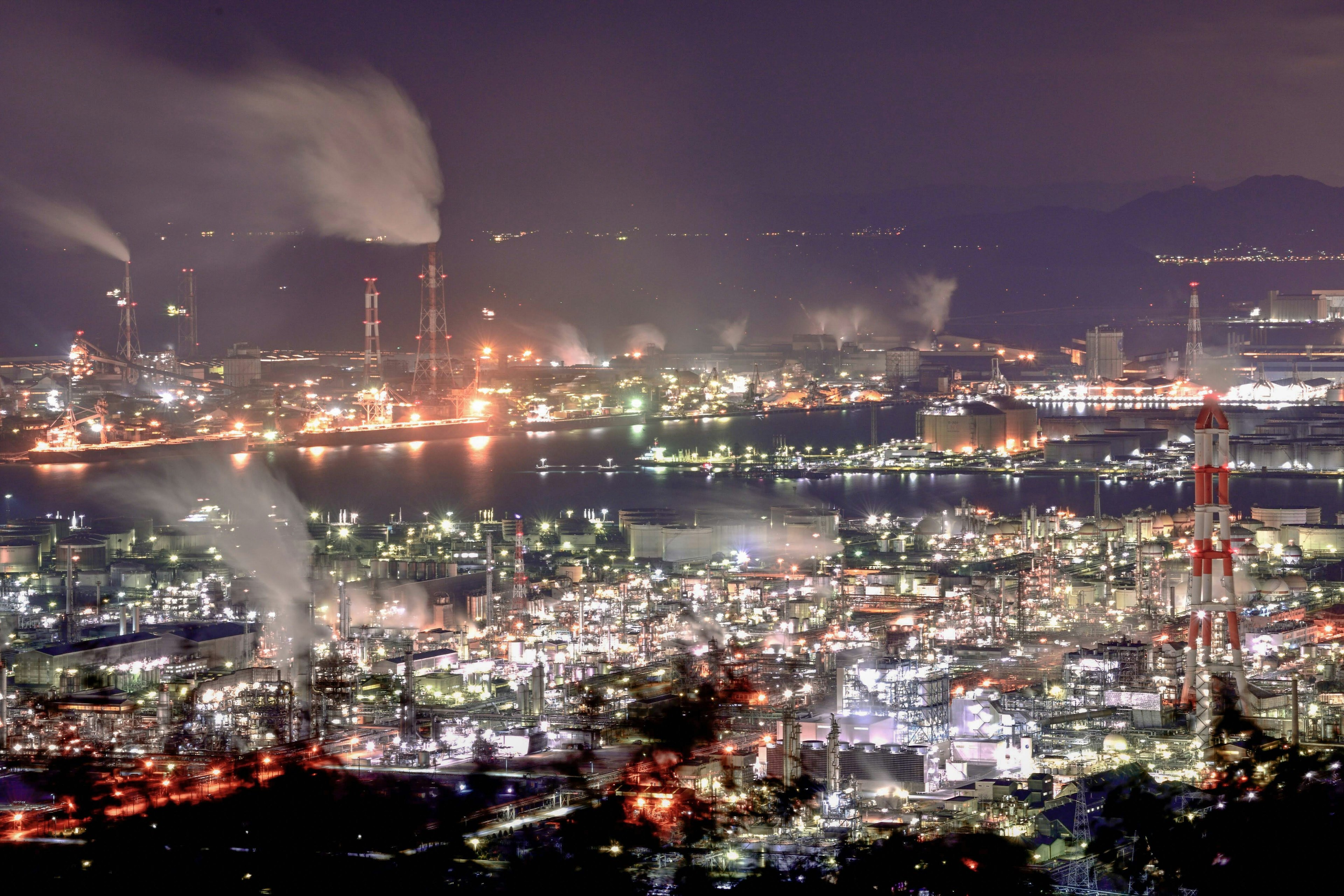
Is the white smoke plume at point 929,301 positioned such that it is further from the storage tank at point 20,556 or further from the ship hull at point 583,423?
the storage tank at point 20,556

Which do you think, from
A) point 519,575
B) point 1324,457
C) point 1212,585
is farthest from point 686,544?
point 1324,457

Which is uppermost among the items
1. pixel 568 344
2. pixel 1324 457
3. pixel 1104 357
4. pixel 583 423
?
pixel 568 344

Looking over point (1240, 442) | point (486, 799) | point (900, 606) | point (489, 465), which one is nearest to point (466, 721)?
point (486, 799)

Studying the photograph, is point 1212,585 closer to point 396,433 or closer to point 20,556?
point 20,556

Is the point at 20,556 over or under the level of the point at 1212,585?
under

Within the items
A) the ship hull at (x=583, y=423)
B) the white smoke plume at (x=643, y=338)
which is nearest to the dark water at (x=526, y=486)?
the ship hull at (x=583, y=423)

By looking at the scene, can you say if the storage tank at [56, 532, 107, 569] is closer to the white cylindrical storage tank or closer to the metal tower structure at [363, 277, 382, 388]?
the white cylindrical storage tank

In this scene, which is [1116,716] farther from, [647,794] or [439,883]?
[439,883]

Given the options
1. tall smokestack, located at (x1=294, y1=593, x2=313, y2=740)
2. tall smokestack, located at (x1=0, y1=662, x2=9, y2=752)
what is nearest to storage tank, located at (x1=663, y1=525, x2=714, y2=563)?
tall smokestack, located at (x1=294, y1=593, x2=313, y2=740)
